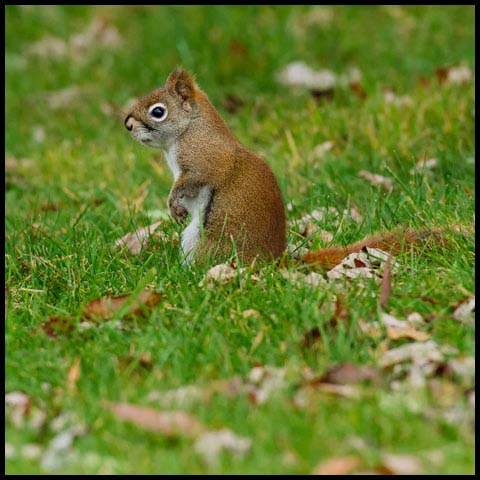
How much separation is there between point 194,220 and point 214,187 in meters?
0.16

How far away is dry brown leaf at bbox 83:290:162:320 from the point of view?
3.89 metres

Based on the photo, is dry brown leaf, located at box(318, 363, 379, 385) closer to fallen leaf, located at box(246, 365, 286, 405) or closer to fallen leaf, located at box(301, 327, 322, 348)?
fallen leaf, located at box(246, 365, 286, 405)

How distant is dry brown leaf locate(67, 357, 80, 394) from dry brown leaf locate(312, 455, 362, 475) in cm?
86

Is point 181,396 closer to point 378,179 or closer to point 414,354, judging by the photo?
point 414,354

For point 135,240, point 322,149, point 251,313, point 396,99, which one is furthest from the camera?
point 396,99

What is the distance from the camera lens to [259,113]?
23.9 feet

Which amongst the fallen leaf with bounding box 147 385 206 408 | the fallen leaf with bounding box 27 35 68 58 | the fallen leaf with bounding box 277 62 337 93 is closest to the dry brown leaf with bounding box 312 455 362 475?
the fallen leaf with bounding box 147 385 206 408

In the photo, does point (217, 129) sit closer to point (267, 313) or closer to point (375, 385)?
point (267, 313)

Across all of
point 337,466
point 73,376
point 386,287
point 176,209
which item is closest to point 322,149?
point 176,209

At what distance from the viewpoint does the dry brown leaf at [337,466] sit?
111 inches

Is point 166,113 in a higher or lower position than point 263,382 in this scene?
higher

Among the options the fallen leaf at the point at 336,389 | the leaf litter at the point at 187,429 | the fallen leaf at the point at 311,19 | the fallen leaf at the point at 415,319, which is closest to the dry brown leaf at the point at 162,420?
the leaf litter at the point at 187,429

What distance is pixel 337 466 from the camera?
282cm

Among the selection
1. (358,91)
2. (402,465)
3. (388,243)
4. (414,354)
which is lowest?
(402,465)
